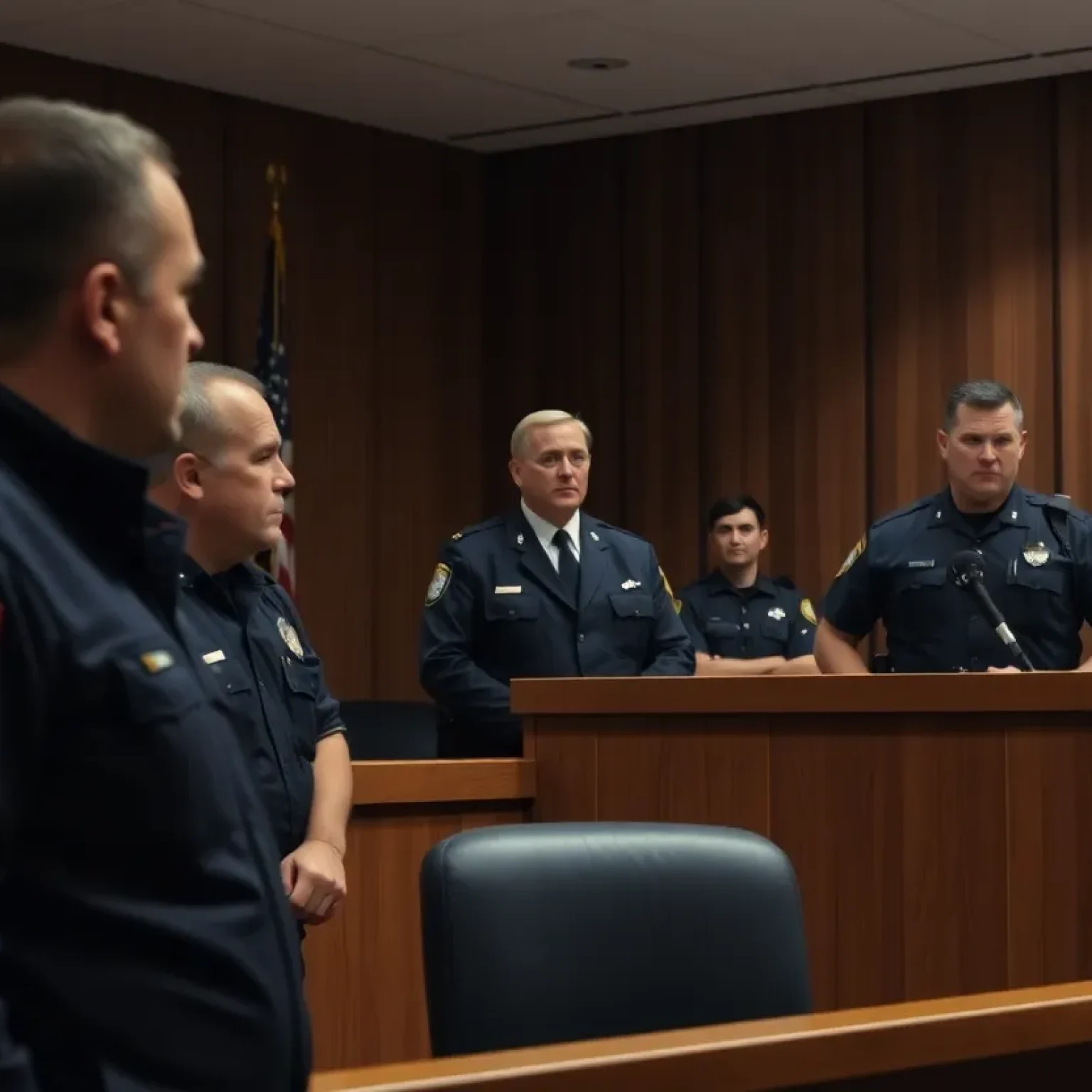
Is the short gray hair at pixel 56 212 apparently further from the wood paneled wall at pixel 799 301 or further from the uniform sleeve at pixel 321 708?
the wood paneled wall at pixel 799 301

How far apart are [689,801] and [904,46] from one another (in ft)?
13.7

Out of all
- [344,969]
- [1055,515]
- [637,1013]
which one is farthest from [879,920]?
[1055,515]

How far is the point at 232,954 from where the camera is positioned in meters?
1.31

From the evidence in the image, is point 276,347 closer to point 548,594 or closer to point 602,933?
point 548,594

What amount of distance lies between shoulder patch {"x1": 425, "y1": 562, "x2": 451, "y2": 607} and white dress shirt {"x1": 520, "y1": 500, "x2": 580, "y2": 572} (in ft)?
0.95

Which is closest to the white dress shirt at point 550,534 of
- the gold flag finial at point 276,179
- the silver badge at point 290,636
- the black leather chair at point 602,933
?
the silver badge at point 290,636

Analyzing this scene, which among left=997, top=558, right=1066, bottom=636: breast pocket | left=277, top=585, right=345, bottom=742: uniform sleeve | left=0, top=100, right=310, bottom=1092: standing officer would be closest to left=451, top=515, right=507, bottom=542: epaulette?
left=997, top=558, right=1066, bottom=636: breast pocket

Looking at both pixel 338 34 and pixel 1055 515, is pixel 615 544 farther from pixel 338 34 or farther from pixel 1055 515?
pixel 338 34

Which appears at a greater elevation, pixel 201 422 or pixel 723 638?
pixel 201 422

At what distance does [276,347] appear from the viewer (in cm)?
787

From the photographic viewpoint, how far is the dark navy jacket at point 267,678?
279 centimetres

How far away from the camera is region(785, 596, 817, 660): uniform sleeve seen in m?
7.96

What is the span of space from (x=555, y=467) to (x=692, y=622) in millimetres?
2860

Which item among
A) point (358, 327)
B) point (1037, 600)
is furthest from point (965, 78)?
point (1037, 600)
